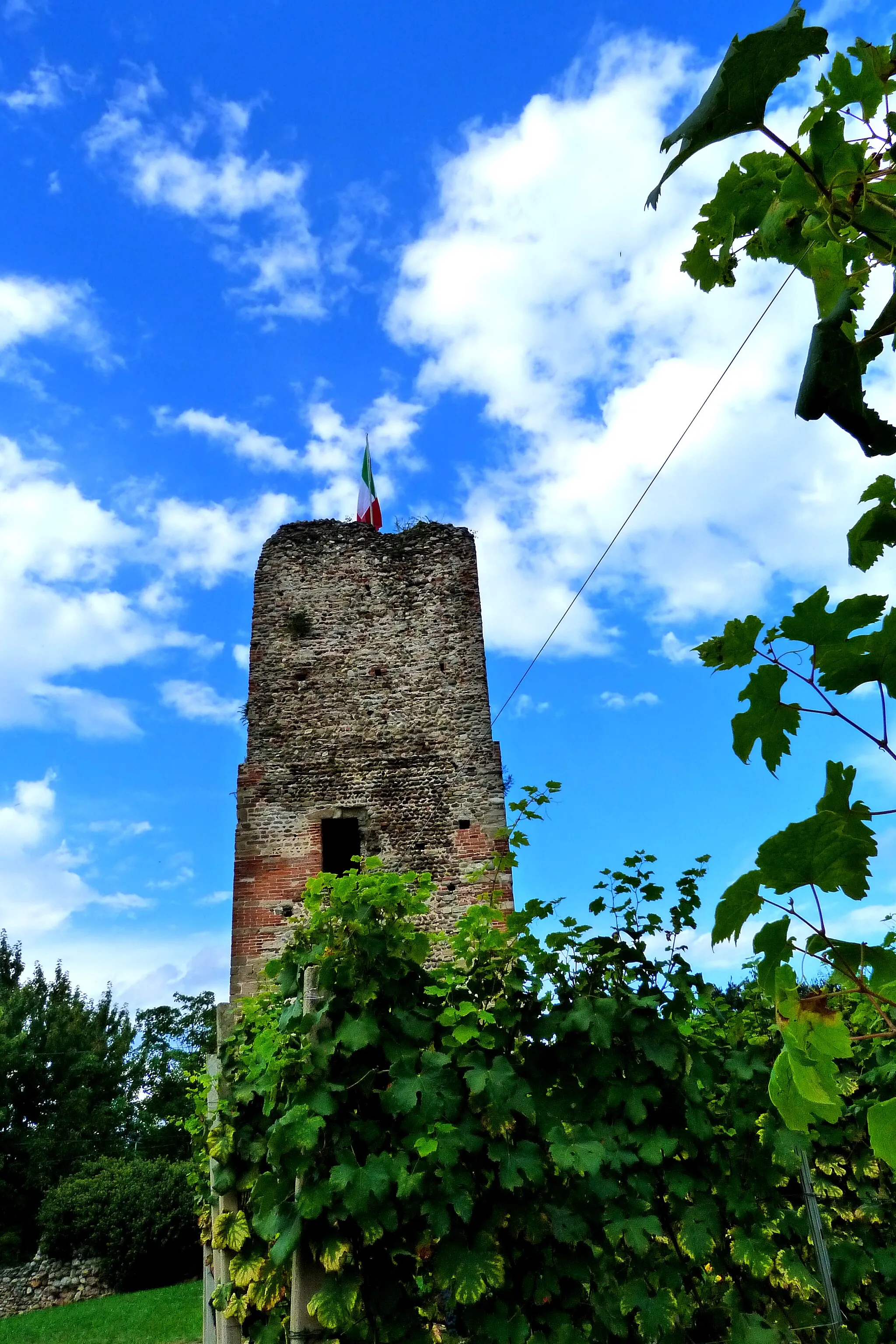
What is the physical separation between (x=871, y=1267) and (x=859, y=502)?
323cm

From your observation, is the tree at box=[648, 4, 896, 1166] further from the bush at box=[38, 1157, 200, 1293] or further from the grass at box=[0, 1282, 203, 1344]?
the bush at box=[38, 1157, 200, 1293]

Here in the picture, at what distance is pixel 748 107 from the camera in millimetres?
995

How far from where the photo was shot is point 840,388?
938 millimetres

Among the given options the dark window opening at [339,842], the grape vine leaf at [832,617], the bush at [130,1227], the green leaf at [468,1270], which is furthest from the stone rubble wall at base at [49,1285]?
the grape vine leaf at [832,617]

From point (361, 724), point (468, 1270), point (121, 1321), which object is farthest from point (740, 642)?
point (121, 1321)

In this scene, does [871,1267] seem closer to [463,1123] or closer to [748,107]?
[463,1123]

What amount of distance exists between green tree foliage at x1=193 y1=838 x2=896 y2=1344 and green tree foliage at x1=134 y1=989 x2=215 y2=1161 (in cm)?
2117

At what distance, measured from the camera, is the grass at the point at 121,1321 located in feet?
34.2

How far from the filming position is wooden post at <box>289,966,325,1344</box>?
8.04 ft

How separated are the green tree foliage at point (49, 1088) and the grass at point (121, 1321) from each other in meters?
6.44

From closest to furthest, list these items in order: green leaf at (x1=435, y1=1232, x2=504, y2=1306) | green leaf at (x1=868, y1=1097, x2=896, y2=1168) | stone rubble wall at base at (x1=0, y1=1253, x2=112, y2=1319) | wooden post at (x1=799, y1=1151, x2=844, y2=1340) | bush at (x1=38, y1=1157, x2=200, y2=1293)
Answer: green leaf at (x1=868, y1=1097, x2=896, y2=1168) < green leaf at (x1=435, y1=1232, x2=504, y2=1306) < wooden post at (x1=799, y1=1151, x2=844, y2=1340) < stone rubble wall at base at (x1=0, y1=1253, x2=112, y2=1319) < bush at (x1=38, y1=1157, x2=200, y2=1293)

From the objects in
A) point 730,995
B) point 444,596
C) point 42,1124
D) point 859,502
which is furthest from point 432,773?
point 42,1124

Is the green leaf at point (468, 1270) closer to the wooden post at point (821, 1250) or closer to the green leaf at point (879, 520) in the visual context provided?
the wooden post at point (821, 1250)

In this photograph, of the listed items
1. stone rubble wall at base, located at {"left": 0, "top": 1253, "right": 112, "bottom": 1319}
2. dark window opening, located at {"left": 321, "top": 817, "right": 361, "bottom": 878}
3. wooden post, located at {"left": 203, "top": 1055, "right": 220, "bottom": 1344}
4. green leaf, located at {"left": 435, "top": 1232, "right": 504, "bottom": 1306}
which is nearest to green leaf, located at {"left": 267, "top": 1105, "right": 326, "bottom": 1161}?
green leaf, located at {"left": 435, "top": 1232, "right": 504, "bottom": 1306}
